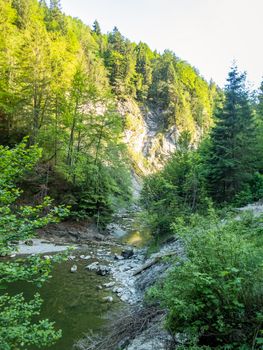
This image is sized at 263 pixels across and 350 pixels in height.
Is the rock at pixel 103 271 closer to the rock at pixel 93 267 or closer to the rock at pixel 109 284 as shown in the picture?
the rock at pixel 93 267

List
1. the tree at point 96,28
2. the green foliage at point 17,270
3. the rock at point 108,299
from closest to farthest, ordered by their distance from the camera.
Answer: the green foliage at point 17,270 → the rock at point 108,299 → the tree at point 96,28

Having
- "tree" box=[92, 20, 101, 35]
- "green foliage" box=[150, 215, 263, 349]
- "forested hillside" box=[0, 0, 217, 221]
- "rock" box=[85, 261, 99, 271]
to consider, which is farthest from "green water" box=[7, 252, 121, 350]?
"tree" box=[92, 20, 101, 35]

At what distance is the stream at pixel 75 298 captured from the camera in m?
6.66

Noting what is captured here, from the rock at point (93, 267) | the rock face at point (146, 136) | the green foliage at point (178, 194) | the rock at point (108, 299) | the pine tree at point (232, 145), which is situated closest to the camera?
the rock at point (108, 299)

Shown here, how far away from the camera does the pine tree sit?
14820mm

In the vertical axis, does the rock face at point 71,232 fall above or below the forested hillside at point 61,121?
below

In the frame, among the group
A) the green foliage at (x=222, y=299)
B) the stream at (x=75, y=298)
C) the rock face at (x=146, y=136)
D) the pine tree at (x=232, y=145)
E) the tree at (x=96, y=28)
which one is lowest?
the stream at (x=75, y=298)

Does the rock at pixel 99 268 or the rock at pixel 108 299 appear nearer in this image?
the rock at pixel 108 299

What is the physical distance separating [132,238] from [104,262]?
6.84 meters

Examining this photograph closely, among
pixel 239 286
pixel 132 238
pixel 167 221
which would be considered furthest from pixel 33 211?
pixel 132 238

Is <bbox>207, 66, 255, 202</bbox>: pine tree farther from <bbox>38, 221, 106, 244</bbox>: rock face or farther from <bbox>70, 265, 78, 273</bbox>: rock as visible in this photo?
<bbox>70, 265, 78, 273</bbox>: rock

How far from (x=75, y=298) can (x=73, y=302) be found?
313mm

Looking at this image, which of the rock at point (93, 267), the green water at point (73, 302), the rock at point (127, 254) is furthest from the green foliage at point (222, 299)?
the rock at point (127, 254)

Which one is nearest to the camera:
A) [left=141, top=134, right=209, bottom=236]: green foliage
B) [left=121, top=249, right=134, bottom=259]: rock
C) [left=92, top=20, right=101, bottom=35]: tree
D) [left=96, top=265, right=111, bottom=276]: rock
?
[left=96, top=265, right=111, bottom=276]: rock
